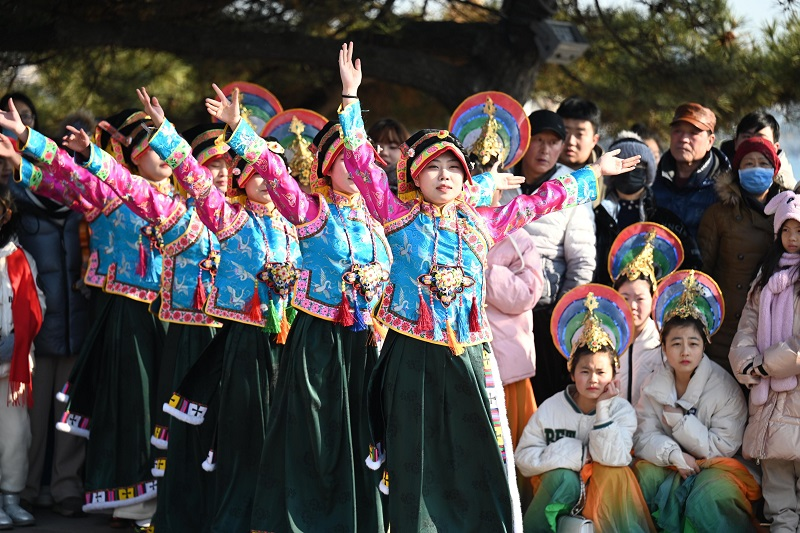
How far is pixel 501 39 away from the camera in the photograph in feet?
29.1

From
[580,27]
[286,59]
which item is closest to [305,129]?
[286,59]

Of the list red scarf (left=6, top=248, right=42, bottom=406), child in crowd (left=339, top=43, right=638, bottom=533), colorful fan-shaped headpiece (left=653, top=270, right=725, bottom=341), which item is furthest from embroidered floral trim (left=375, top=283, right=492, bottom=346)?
red scarf (left=6, top=248, right=42, bottom=406)

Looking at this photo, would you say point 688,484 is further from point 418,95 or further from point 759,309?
point 418,95

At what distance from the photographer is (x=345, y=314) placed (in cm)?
594

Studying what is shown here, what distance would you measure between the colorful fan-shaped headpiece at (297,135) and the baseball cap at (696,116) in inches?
82.6

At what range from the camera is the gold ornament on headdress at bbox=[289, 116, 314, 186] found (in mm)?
7227

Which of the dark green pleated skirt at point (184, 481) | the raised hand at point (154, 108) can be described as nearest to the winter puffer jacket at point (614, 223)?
the dark green pleated skirt at point (184, 481)

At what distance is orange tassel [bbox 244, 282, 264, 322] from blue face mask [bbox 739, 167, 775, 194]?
274 centimetres

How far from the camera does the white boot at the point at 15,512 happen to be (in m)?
7.08

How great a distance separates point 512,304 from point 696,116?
5.79 ft

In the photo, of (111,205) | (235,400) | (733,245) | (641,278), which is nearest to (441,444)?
(235,400)

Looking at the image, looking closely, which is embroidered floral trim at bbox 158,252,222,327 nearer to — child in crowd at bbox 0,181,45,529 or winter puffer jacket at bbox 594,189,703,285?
child in crowd at bbox 0,181,45,529

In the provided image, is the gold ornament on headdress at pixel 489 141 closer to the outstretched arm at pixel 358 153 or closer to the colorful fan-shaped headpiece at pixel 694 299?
the colorful fan-shaped headpiece at pixel 694 299

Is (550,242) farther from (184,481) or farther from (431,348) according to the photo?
(184,481)
